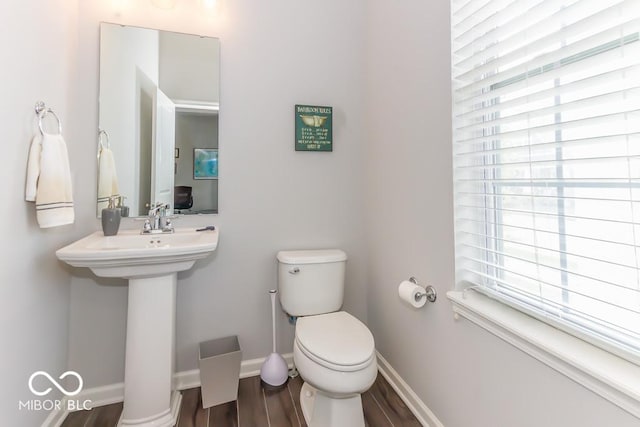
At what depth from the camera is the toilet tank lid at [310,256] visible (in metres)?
1.70

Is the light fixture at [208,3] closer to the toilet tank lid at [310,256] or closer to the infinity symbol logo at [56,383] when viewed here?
the toilet tank lid at [310,256]

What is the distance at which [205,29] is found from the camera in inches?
68.7

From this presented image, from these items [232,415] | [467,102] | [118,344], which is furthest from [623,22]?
[118,344]

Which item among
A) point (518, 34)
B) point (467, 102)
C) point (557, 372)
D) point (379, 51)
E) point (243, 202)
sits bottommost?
point (557, 372)

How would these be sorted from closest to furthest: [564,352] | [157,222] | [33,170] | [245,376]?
[564,352]
[33,170]
[157,222]
[245,376]

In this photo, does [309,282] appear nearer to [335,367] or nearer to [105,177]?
[335,367]

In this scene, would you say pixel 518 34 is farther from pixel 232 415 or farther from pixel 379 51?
pixel 232 415

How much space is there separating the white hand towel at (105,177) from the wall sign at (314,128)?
1021mm

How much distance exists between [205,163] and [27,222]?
81 centimetres

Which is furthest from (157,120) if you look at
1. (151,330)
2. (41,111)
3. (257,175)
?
(151,330)

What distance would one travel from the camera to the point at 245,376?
1.82 meters

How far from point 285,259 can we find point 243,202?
432mm

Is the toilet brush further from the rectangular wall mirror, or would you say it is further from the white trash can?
the rectangular wall mirror

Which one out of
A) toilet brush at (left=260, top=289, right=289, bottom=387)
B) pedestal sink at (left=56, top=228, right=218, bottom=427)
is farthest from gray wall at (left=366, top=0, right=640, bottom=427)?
pedestal sink at (left=56, top=228, right=218, bottom=427)
